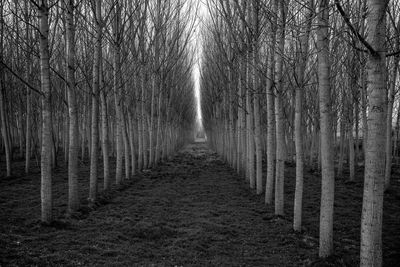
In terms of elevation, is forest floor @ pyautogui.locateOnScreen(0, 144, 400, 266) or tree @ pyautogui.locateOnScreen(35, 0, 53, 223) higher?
tree @ pyautogui.locateOnScreen(35, 0, 53, 223)

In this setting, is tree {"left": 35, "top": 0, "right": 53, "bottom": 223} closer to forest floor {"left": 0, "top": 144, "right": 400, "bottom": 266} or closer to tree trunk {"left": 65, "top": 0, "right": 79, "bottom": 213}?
forest floor {"left": 0, "top": 144, "right": 400, "bottom": 266}

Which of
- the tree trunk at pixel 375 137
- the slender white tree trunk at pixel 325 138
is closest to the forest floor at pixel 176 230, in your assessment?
the slender white tree trunk at pixel 325 138

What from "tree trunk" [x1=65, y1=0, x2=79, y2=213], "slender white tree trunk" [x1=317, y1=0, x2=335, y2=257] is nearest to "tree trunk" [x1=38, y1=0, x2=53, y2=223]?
"tree trunk" [x1=65, y1=0, x2=79, y2=213]

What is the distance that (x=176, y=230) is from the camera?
20.3 ft

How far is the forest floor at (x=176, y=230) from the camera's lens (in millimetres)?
4633

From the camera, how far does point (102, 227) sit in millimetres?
6125

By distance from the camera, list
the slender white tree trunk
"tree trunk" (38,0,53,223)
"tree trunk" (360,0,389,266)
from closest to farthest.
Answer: "tree trunk" (360,0,389,266) → the slender white tree trunk → "tree trunk" (38,0,53,223)

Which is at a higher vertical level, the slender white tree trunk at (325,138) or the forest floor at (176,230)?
the slender white tree trunk at (325,138)

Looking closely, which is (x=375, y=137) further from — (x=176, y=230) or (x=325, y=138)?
(x=176, y=230)

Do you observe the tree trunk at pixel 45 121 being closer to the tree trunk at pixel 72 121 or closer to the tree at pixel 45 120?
the tree at pixel 45 120

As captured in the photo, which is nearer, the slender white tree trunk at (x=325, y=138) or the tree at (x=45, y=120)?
the slender white tree trunk at (x=325, y=138)

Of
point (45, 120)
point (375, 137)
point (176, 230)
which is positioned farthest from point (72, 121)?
point (375, 137)

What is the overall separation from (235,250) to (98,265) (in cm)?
207

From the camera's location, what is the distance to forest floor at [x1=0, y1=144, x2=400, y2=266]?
15.2ft
